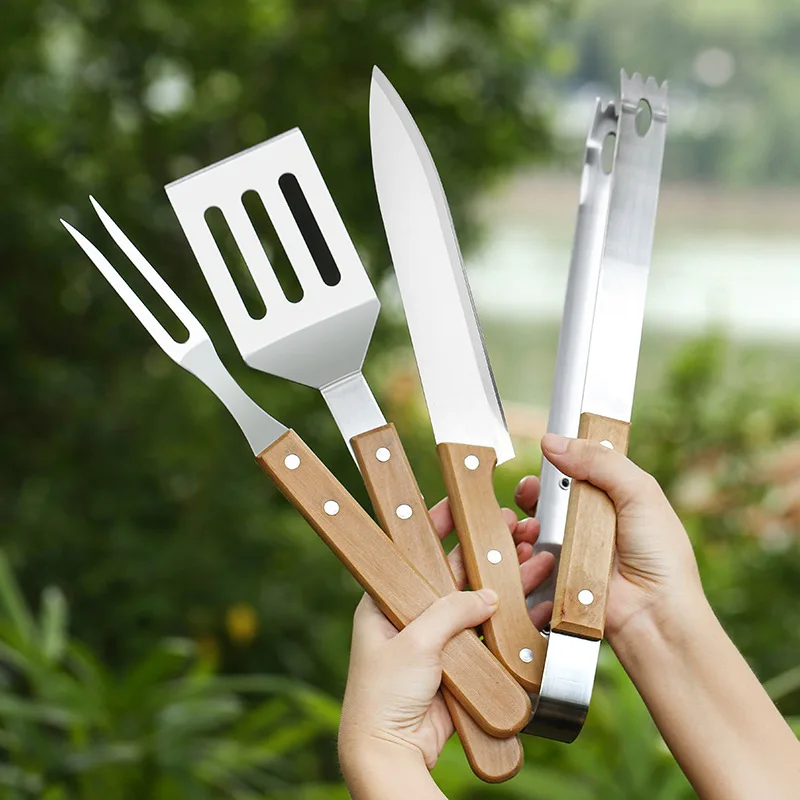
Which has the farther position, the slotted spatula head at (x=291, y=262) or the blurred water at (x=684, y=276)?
the blurred water at (x=684, y=276)

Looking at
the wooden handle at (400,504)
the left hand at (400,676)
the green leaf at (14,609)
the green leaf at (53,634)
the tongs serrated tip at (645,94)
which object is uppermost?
the tongs serrated tip at (645,94)

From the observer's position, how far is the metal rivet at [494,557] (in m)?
0.72

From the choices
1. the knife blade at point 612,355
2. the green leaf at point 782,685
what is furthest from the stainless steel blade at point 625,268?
the green leaf at point 782,685

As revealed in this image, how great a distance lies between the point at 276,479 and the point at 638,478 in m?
0.26

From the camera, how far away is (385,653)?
0.66 metres

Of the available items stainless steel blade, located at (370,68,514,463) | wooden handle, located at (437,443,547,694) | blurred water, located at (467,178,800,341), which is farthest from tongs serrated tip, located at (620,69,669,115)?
blurred water, located at (467,178,800,341)

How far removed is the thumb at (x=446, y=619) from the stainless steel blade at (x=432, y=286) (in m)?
0.13

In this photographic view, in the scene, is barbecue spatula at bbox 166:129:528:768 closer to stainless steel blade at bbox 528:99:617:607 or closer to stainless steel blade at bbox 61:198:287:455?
stainless steel blade at bbox 61:198:287:455

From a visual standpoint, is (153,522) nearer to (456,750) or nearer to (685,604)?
(456,750)

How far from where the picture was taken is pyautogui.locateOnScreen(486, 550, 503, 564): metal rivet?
0.72 m

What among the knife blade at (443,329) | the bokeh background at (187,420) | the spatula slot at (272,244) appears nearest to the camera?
the knife blade at (443,329)

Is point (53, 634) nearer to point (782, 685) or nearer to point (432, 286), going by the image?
point (432, 286)

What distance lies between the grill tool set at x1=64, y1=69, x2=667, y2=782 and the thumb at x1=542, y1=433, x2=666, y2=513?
1 centimetres

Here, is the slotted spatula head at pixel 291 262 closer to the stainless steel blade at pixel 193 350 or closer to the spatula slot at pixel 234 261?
the stainless steel blade at pixel 193 350
